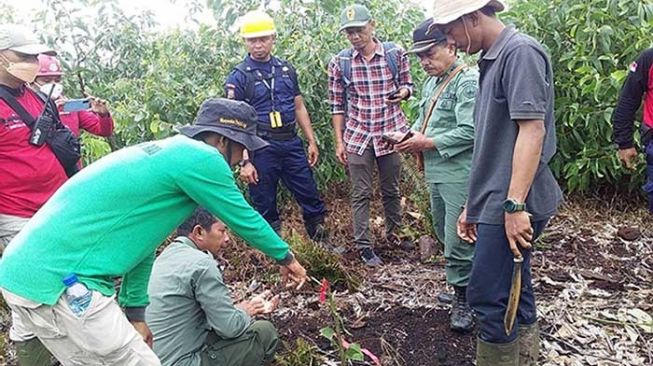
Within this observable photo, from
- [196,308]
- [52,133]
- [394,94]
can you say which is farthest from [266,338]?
[394,94]

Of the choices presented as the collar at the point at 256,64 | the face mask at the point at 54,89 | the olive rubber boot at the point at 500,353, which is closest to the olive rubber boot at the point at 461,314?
the olive rubber boot at the point at 500,353

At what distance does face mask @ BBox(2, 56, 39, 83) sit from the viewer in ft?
10.9

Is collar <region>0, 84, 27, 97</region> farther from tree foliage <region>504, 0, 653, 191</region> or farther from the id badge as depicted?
→ tree foliage <region>504, 0, 653, 191</region>

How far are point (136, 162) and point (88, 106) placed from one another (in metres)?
2.37

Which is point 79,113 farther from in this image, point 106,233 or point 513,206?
point 513,206

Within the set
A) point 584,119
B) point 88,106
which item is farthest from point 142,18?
point 584,119

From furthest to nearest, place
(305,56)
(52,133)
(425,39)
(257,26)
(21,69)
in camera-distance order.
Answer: (305,56) < (257,26) < (52,133) < (425,39) < (21,69)

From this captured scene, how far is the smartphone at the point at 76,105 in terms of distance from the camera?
4.08 m

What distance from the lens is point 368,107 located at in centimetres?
466

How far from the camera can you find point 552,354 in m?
3.29

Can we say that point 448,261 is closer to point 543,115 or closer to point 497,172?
point 497,172

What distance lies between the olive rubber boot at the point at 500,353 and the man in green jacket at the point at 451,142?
2.40ft

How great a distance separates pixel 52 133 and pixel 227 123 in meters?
1.58

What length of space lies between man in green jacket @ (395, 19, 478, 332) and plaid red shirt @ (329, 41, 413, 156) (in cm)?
105
